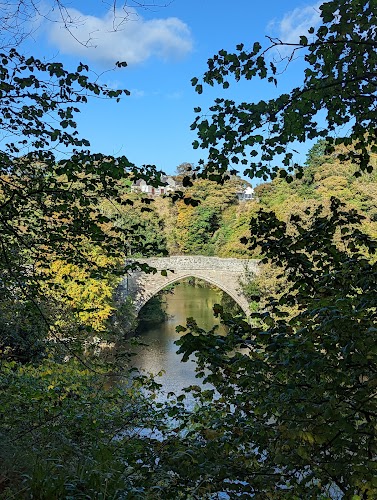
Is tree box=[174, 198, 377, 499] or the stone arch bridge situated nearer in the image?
tree box=[174, 198, 377, 499]

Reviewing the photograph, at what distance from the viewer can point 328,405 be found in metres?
2.18

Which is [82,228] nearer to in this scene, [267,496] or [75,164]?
[75,164]

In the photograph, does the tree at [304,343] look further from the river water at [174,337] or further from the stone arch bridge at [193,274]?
the stone arch bridge at [193,274]

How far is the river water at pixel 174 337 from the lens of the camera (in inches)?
683

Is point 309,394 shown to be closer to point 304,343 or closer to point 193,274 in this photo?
point 304,343

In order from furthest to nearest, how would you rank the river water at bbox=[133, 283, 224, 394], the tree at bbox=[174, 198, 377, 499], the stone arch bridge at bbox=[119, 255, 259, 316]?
the stone arch bridge at bbox=[119, 255, 259, 316]
the river water at bbox=[133, 283, 224, 394]
the tree at bbox=[174, 198, 377, 499]

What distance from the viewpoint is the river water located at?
A: 683 inches

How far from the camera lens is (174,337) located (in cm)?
2442

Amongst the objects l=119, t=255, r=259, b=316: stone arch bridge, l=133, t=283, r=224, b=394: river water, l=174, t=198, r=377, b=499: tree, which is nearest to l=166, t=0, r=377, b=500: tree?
Result: l=174, t=198, r=377, b=499: tree

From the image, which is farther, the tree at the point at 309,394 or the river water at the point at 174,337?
the river water at the point at 174,337

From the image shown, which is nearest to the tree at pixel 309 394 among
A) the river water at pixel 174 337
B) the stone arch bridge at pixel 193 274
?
the river water at pixel 174 337

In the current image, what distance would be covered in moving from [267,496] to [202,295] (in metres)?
38.3

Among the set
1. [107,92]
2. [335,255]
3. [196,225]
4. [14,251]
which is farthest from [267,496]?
[196,225]

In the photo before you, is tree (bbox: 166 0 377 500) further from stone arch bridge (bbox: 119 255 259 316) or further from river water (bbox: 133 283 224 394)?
stone arch bridge (bbox: 119 255 259 316)
